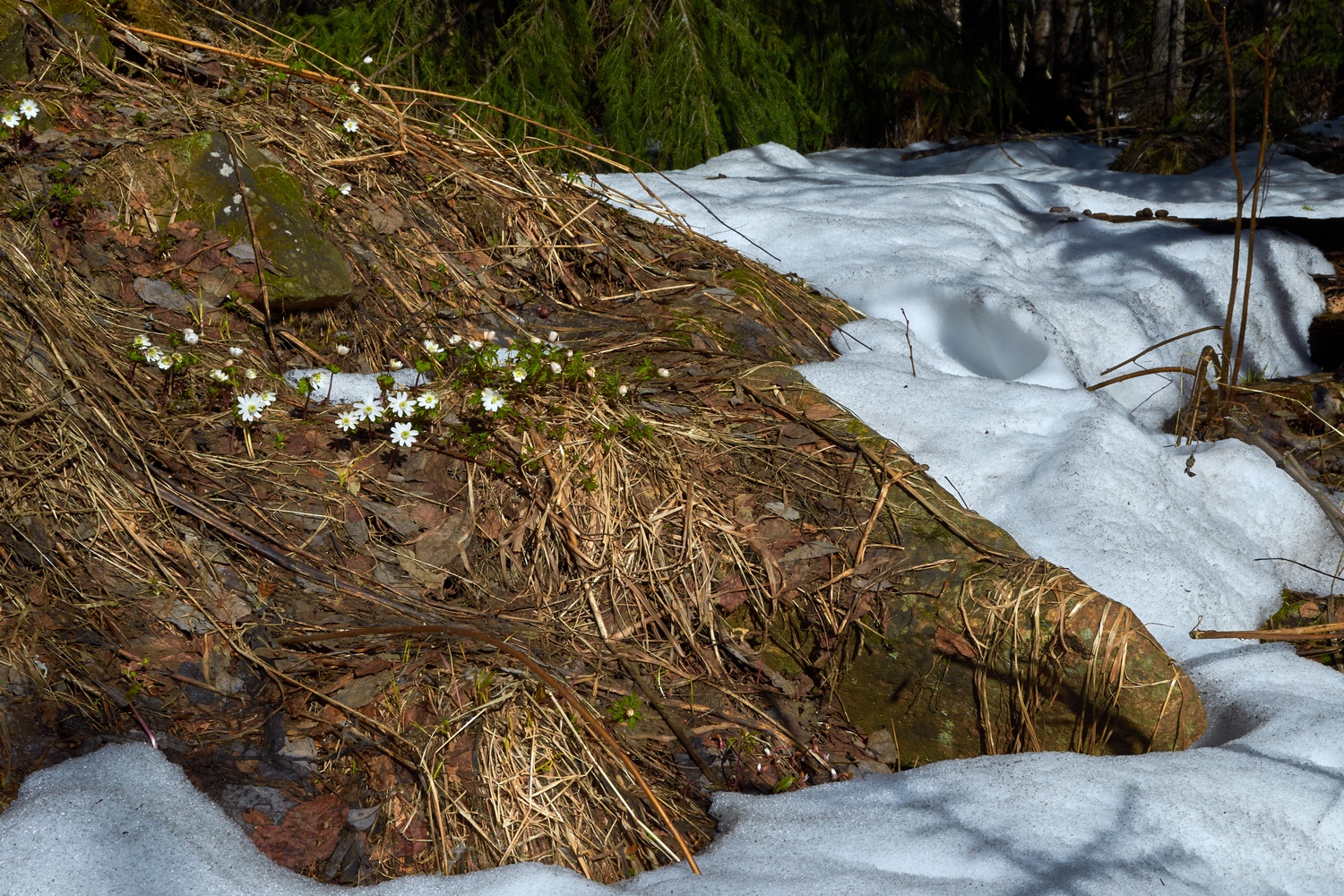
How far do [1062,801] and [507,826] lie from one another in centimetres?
108

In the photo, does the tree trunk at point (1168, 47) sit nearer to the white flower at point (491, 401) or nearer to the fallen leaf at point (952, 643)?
the fallen leaf at point (952, 643)

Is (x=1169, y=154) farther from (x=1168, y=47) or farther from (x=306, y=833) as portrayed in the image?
(x=306, y=833)

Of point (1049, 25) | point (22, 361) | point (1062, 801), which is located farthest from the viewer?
point (1049, 25)

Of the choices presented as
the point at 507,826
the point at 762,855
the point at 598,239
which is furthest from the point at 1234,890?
the point at 598,239

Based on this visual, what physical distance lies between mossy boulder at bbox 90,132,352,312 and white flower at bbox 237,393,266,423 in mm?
483

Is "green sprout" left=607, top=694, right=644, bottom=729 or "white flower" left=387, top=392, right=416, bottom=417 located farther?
"white flower" left=387, top=392, right=416, bottom=417

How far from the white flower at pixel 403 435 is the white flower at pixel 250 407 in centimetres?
31

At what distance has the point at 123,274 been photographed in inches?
93.2

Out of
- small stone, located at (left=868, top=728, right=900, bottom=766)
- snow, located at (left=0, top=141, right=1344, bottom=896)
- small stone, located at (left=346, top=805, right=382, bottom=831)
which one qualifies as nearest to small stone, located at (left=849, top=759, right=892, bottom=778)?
small stone, located at (left=868, top=728, right=900, bottom=766)

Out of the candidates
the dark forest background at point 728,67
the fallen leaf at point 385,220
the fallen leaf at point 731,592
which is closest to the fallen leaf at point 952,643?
the fallen leaf at point 731,592

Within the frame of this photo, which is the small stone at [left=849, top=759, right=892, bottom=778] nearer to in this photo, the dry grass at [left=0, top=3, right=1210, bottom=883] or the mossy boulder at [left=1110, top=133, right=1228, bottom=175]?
the dry grass at [left=0, top=3, right=1210, bottom=883]

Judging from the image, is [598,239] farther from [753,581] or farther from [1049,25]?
[1049,25]

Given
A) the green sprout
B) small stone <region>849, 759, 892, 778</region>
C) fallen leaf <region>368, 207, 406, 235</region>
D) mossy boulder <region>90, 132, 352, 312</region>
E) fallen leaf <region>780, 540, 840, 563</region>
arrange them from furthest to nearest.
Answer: fallen leaf <region>368, 207, 406, 235</region>, mossy boulder <region>90, 132, 352, 312</region>, fallen leaf <region>780, 540, 840, 563</region>, small stone <region>849, 759, 892, 778</region>, the green sprout

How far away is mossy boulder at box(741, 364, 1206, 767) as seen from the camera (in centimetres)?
204
